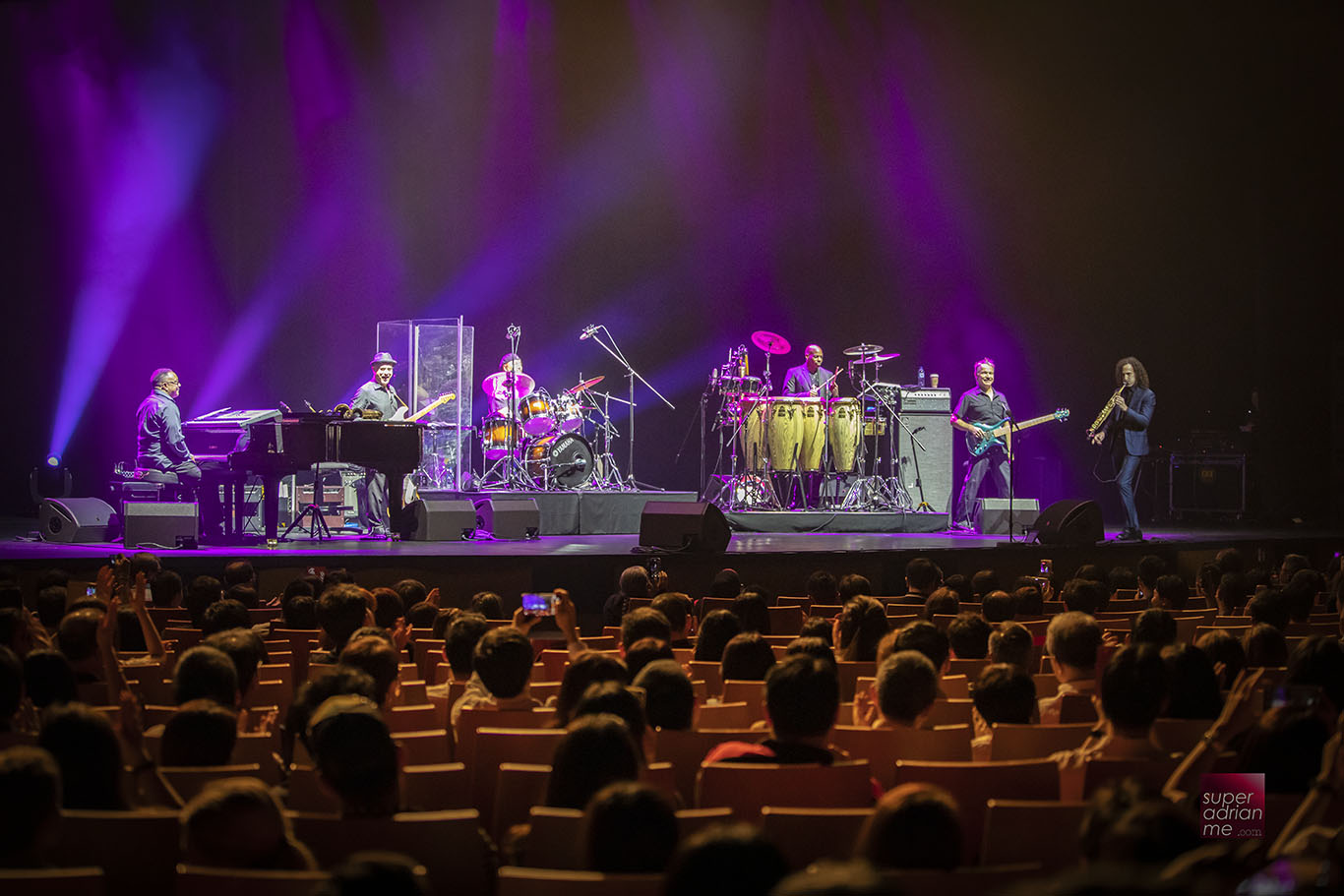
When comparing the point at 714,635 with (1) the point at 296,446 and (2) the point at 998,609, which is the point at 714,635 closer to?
(2) the point at 998,609

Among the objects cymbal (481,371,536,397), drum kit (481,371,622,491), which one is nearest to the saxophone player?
drum kit (481,371,622,491)

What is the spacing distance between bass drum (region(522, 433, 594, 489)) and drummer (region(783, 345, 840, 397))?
2.61 meters

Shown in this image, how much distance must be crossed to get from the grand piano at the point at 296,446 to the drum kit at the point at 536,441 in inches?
137

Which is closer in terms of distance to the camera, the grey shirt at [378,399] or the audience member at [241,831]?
the audience member at [241,831]

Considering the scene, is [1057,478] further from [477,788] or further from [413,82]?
[477,788]

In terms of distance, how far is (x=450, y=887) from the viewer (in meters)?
2.85

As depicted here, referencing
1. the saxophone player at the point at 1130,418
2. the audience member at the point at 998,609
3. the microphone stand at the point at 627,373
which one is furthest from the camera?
the microphone stand at the point at 627,373

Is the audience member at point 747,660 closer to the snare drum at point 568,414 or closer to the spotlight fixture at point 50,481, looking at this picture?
the snare drum at point 568,414

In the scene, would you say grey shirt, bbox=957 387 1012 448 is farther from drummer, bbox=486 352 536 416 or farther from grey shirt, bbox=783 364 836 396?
drummer, bbox=486 352 536 416

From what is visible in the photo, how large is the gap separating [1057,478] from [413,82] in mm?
A: 10319

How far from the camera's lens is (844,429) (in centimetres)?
1467

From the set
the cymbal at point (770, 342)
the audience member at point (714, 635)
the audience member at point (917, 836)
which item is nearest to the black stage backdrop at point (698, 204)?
the cymbal at point (770, 342)

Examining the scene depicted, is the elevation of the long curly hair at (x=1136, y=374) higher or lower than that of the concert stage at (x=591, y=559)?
higher

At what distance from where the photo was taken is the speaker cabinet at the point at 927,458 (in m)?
15.1
